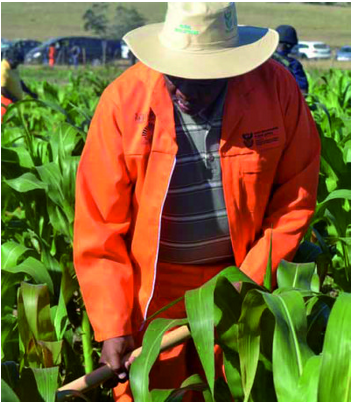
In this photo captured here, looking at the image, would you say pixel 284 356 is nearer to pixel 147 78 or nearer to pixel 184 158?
pixel 184 158

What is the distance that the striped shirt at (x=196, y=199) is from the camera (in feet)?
6.02

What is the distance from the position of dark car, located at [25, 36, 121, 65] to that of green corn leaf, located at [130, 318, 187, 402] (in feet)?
95.9

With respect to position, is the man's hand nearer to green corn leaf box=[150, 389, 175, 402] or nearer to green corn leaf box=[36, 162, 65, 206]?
green corn leaf box=[150, 389, 175, 402]

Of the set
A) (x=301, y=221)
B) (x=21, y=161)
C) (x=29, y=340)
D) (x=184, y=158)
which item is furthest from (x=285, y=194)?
(x=21, y=161)

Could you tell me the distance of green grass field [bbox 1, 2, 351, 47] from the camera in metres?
43.8

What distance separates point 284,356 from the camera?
56.4 inches

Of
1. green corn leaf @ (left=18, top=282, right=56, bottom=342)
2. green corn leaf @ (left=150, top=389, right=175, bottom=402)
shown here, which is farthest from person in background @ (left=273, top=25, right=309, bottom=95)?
green corn leaf @ (left=150, top=389, right=175, bottom=402)

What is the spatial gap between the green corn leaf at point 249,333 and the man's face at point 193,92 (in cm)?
48

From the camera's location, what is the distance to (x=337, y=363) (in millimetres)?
1312

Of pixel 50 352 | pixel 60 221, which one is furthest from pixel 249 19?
pixel 50 352

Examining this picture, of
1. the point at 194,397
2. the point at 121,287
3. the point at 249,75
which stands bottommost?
the point at 194,397

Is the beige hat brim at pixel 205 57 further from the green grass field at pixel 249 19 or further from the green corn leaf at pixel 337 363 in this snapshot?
the green grass field at pixel 249 19

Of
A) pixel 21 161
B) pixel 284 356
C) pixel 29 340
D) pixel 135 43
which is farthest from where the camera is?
pixel 21 161

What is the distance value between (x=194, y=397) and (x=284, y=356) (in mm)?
681
